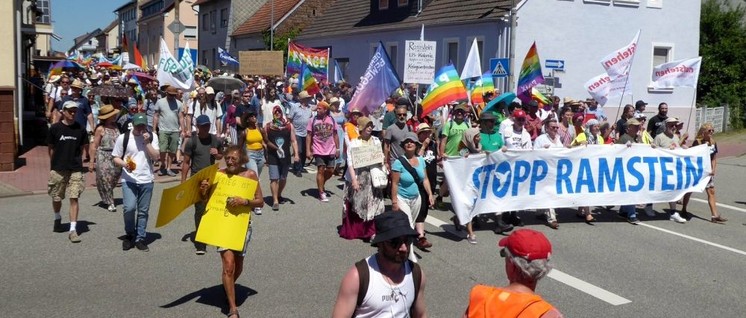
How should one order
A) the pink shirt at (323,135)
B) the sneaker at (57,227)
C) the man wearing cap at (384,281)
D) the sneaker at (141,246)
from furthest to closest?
1. the pink shirt at (323,135)
2. the sneaker at (57,227)
3. the sneaker at (141,246)
4. the man wearing cap at (384,281)

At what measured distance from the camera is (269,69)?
78.9ft

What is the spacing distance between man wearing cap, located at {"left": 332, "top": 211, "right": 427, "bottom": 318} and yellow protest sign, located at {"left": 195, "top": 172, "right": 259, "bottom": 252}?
104 inches

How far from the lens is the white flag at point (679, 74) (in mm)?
14320

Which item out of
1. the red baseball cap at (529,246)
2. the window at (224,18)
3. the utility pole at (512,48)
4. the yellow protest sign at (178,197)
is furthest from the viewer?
the window at (224,18)

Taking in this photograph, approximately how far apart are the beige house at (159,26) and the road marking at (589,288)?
175 feet

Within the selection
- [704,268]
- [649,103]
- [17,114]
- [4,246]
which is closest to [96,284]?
[4,246]

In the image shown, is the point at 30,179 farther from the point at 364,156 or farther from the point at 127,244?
the point at 364,156

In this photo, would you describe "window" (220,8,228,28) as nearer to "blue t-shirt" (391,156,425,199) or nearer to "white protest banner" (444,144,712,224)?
"white protest banner" (444,144,712,224)

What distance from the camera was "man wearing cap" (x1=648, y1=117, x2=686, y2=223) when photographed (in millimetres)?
11719

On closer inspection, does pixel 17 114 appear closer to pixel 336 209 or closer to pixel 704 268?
pixel 336 209

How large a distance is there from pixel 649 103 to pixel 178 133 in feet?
54.9

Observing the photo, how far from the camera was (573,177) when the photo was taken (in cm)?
1105

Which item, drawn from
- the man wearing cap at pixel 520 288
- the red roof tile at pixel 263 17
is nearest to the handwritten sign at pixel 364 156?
the man wearing cap at pixel 520 288

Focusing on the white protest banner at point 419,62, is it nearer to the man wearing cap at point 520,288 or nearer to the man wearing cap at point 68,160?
the man wearing cap at point 68,160
